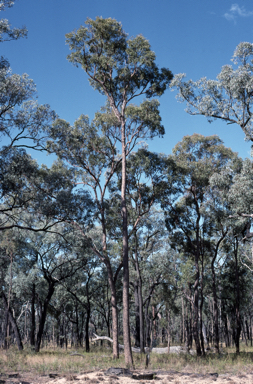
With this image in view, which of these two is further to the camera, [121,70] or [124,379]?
[121,70]

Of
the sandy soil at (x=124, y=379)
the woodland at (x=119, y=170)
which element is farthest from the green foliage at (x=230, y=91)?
the sandy soil at (x=124, y=379)

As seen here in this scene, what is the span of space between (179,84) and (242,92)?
3445 millimetres

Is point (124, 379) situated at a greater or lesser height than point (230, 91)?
lesser

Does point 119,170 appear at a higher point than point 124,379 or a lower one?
higher

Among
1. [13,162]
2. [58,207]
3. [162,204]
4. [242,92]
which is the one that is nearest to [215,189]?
[162,204]

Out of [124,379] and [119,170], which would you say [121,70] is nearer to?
[119,170]

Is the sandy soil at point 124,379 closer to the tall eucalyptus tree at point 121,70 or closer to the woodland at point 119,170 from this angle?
the woodland at point 119,170

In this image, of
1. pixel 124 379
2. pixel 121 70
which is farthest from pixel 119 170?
pixel 124 379

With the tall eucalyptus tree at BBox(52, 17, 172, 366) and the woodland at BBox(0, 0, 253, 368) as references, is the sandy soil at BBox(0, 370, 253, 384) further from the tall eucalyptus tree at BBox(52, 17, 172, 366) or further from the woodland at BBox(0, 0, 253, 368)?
the tall eucalyptus tree at BBox(52, 17, 172, 366)

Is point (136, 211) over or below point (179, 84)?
below

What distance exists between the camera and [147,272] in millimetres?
27688

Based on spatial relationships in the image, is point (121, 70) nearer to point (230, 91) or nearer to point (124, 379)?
point (230, 91)

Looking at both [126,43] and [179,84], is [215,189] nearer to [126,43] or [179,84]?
[179,84]

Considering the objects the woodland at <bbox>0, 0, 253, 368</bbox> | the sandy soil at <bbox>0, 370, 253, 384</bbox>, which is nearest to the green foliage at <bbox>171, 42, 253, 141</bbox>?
the woodland at <bbox>0, 0, 253, 368</bbox>
